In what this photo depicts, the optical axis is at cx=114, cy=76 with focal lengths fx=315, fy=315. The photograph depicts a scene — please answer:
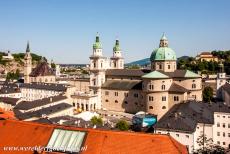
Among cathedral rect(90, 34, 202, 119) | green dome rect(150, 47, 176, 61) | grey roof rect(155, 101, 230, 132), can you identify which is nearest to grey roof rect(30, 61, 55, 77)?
cathedral rect(90, 34, 202, 119)

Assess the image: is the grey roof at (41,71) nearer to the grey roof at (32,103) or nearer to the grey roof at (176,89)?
the grey roof at (32,103)

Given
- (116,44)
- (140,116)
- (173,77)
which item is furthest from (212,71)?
(140,116)

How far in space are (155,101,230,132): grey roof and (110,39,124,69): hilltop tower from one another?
151 ft

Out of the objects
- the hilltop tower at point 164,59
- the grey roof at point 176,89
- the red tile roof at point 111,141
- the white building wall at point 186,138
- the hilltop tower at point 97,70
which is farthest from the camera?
the hilltop tower at point 97,70

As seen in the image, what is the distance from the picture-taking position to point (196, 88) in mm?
84750

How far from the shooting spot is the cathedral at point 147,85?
7888cm

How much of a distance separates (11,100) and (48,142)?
66350 millimetres

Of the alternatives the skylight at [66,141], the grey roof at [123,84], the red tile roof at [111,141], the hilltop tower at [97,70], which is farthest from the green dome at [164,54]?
the skylight at [66,141]

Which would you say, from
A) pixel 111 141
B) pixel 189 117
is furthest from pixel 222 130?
pixel 111 141

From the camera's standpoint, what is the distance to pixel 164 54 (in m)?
88.8

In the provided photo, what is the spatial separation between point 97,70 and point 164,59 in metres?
20.1

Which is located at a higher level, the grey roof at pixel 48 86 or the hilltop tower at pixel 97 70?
the hilltop tower at pixel 97 70

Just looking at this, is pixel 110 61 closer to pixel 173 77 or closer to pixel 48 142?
pixel 173 77

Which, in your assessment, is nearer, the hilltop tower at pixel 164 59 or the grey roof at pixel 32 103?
the grey roof at pixel 32 103
